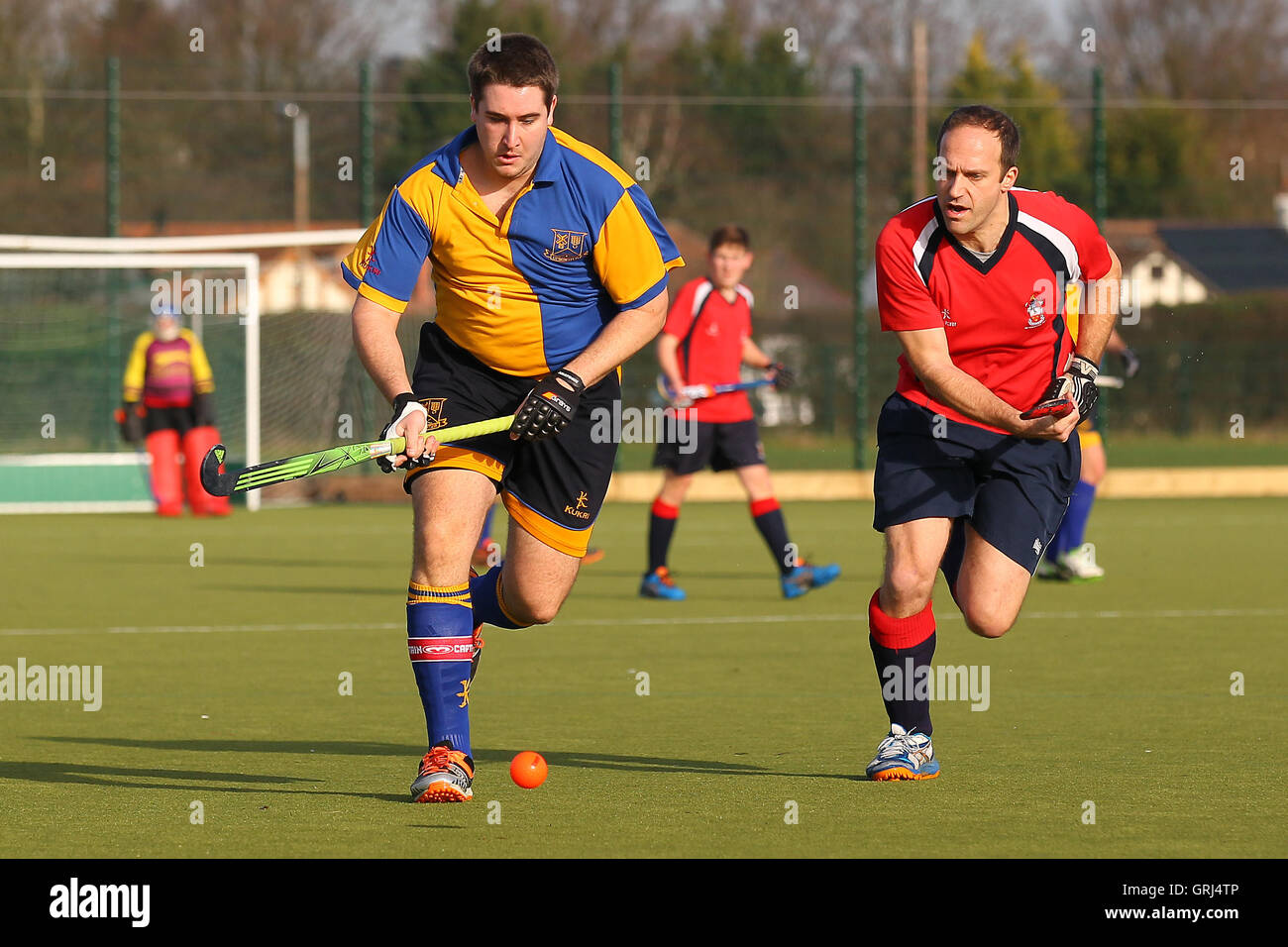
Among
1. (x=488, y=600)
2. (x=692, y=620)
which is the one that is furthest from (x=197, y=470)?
(x=488, y=600)

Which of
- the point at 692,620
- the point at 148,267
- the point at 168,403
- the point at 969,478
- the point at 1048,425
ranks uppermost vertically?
the point at 148,267

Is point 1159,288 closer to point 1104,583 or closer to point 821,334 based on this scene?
point 821,334

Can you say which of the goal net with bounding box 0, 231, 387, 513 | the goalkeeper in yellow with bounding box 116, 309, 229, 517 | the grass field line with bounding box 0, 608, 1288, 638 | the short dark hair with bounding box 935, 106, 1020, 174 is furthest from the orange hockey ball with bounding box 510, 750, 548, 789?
the goal net with bounding box 0, 231, 387, 513

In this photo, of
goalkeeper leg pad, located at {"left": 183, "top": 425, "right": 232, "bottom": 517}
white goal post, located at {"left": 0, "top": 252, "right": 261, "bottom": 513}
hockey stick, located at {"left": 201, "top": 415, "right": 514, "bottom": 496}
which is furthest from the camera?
white goal post, located at {"left": 0, "top": 252, "right": 261, "bottom": 513}

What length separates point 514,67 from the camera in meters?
5.50

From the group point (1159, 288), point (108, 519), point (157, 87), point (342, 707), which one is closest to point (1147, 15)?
point (1159, 288)

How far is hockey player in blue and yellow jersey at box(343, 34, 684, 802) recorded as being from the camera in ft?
18.4

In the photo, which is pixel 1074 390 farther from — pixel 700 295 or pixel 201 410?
pixel 201 410

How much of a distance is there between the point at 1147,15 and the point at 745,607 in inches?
1474

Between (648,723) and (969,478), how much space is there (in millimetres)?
1671

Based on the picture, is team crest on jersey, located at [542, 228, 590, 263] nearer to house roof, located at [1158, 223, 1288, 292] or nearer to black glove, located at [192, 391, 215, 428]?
black glove, located at [192, 391, 215, 428]

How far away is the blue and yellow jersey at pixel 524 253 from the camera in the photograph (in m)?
5.77

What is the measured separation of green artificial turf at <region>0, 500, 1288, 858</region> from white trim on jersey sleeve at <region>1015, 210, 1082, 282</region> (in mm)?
1462
